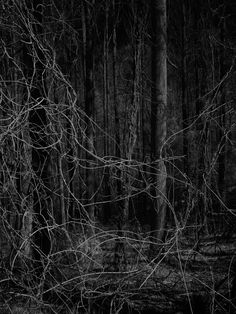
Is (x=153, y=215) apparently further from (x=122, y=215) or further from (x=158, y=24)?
(x=158, y=24)

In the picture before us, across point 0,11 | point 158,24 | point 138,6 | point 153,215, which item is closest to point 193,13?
point 138,6

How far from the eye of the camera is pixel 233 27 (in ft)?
59.0

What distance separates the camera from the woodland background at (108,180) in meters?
3.43

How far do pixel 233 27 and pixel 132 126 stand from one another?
548 inches

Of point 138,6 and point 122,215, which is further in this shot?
point 138,6

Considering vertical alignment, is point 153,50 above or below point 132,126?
above

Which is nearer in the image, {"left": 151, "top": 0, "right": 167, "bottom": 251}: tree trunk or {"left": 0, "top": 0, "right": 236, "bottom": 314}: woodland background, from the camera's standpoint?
{"left": 0, "top": 0, "right": 236, "bottom": 314}: woodland background

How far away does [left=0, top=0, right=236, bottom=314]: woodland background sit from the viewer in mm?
3430

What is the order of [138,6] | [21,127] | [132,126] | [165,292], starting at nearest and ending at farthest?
[21,127] → [132,126] → [165,292] → [138,6]

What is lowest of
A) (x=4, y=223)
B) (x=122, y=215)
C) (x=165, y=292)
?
(x=165, y=292)

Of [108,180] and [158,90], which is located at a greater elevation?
[158,90]

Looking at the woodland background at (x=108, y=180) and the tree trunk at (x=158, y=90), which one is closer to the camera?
the woodland background at (x=108, y=180)

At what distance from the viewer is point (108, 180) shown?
6.47 metres

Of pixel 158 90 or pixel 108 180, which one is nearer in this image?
pixel 108 180
